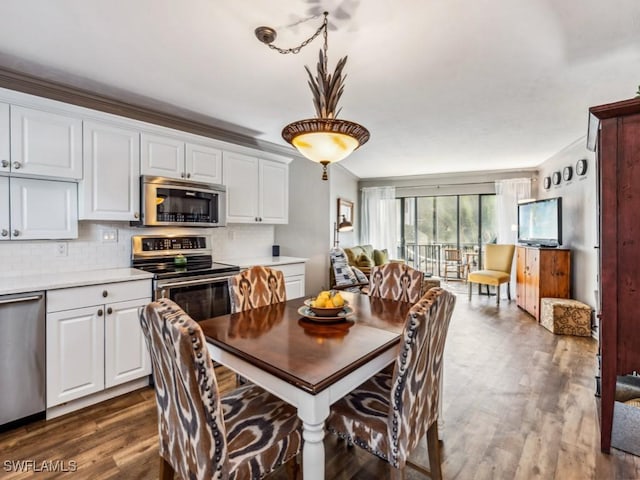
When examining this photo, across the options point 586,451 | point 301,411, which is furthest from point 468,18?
point 586,451

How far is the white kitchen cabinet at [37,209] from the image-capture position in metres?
2.31

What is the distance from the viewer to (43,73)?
2424mm

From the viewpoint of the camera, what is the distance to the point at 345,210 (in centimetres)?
707

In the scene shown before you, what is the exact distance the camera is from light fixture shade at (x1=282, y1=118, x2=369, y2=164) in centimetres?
172

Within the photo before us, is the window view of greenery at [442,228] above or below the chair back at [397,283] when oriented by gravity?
above

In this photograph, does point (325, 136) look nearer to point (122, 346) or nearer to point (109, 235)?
point (122, 346)

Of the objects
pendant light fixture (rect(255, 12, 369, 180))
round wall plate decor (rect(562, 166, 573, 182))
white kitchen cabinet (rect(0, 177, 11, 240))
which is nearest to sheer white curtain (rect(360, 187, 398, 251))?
round wall plate decor (rect(562, 166, 573, 182))

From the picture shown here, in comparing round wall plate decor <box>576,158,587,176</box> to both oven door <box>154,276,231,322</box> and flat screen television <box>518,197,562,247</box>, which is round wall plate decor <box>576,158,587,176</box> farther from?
oven door <box>154,276,231,322</box>

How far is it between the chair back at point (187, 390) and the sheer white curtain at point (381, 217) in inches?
263

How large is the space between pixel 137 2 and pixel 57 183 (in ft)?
5.13

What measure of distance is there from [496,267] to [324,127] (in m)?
5.38

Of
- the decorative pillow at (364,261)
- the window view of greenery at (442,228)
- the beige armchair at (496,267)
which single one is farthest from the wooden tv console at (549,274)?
the decorative pillow at (364,261)

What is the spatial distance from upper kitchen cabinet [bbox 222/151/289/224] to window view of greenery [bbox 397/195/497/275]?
4.29 metres

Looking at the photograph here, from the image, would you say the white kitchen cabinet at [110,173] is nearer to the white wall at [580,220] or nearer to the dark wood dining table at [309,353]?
the dark wood dining table at [309,353]
